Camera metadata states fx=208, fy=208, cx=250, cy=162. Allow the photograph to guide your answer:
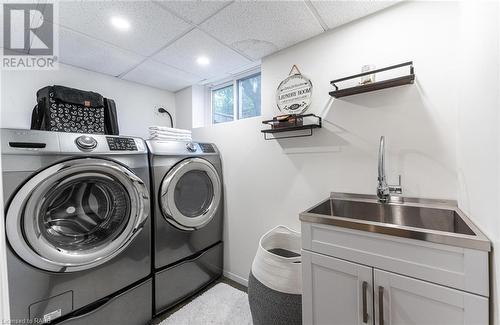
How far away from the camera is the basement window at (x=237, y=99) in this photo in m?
2.27

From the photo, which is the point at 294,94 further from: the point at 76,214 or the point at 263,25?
the point at 76,214

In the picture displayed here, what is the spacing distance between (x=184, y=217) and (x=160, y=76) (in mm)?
1539

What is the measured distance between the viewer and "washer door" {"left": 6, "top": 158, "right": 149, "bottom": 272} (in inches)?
42.2

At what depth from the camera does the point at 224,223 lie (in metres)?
2.23

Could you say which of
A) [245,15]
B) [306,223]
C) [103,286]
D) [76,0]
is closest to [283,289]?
[306,223]

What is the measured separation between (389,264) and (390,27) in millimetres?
1384

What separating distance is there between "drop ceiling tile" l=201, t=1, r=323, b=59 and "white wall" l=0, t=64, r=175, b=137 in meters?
1.36

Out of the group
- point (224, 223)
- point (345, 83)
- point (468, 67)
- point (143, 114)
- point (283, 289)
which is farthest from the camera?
point (143, 114)

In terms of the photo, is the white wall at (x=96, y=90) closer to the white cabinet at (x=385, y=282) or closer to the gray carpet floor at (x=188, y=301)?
the gray carpet floor at (x=188, y=301)

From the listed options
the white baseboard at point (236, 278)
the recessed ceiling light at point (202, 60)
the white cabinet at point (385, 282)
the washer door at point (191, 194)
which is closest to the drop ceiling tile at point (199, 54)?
the recessed ceiling light at point (202, 60)

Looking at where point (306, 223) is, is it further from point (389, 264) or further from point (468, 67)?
point (468, 67)

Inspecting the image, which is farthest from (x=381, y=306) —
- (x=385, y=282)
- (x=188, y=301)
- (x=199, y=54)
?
(x=199, y=54)

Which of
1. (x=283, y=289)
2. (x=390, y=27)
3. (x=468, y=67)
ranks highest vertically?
(x=390, y=27)

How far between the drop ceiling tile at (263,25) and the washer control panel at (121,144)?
0.97m
